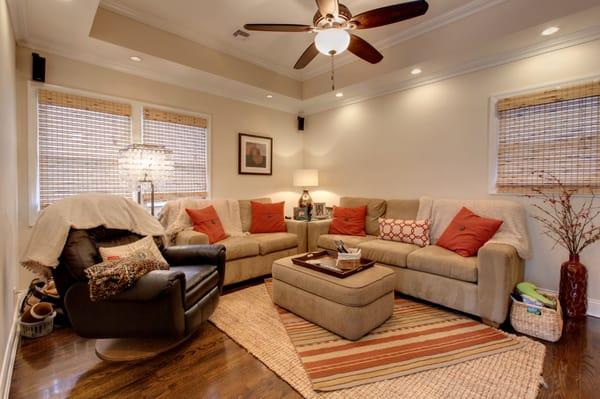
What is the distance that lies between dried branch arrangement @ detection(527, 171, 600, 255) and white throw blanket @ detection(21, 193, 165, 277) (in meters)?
3.62

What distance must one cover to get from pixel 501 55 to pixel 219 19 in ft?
9.70

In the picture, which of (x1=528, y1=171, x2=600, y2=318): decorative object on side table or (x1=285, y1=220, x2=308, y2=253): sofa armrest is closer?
(x1=528, y1=171, x2=600, y2=318): decorative object on side table

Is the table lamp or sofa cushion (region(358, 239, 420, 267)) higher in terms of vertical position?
the table lamp

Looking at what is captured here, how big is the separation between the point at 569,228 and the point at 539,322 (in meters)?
1.01

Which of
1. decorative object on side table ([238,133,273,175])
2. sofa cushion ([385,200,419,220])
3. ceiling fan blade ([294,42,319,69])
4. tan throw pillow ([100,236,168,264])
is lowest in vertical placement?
tan throw pillow ([100,236,168,264])

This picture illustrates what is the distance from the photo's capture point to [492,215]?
289cm

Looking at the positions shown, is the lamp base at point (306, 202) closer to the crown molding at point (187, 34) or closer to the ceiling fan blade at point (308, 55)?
the crown molding at point (187, 34)

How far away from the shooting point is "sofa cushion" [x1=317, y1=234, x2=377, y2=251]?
3382 millimetres

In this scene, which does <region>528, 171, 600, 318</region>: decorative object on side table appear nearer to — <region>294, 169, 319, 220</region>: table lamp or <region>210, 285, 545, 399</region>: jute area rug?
<region>210, 285, 545, 399</region>: jute area rug

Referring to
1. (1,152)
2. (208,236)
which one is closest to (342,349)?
(208,236)

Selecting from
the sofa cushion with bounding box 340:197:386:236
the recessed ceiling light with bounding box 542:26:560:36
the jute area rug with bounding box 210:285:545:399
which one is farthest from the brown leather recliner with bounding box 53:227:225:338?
the recessed ceiling light with bounding box 542:26:560:36

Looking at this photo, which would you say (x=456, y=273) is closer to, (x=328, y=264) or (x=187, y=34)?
(x=328, y=264)

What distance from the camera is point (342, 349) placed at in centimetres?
202

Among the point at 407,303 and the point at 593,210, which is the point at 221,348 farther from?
the point at 593,210
